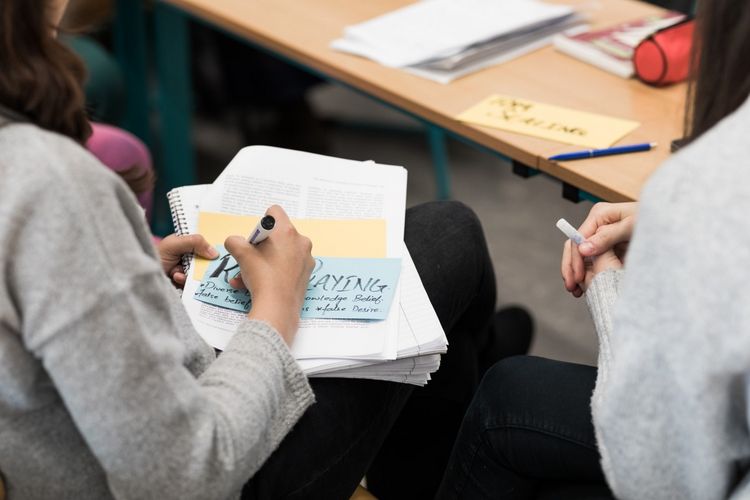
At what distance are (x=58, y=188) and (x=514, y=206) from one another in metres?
1.95

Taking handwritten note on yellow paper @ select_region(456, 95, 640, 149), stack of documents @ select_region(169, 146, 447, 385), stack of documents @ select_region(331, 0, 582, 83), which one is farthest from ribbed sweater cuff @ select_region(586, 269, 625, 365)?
stack of documents @ select_region(331, 0, 582, 83)

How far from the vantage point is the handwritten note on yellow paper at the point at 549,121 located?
120 cm

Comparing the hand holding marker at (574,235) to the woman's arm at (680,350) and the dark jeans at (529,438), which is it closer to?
the dark jeans at (529,438)

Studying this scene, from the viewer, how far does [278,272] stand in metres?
0.90

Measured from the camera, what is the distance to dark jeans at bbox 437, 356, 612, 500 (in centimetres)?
88

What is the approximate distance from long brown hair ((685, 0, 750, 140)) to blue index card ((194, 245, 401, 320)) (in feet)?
1.18

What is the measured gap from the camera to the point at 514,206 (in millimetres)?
2445

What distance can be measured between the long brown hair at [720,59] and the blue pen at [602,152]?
0.32 m

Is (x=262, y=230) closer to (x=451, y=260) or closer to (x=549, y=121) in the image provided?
(x=451, y=260)

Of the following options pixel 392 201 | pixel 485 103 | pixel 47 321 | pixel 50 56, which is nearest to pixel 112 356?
pixel 47 321

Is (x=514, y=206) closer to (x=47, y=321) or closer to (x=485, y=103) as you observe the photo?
(x=485, y=103)

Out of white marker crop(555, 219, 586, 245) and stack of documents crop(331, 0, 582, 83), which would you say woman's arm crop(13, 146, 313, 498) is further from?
stack of documents crop(331, 0, 582, 83)

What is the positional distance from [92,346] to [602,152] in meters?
0.76

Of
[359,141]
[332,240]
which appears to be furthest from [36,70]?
[359,141]
